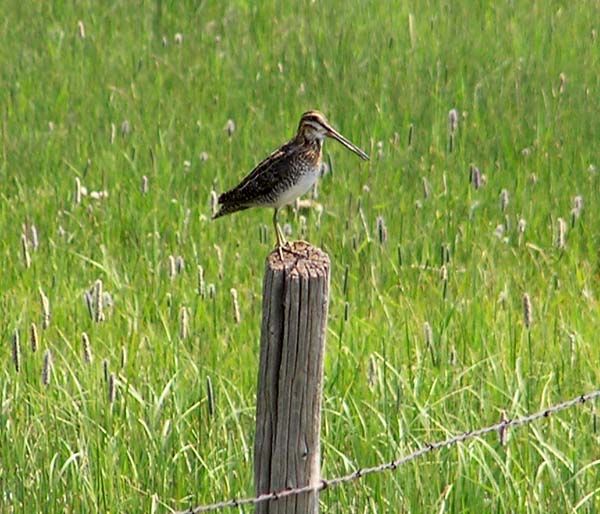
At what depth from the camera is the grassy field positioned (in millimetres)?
5254

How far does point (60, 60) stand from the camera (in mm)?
10117

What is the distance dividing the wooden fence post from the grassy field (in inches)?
39.8

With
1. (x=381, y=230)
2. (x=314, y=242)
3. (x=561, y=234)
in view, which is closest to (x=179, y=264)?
(x=381, y=230)

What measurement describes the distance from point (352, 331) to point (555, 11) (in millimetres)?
5833

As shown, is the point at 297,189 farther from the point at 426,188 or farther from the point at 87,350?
the point at 426,188

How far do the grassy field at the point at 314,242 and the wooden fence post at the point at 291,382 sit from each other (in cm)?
101

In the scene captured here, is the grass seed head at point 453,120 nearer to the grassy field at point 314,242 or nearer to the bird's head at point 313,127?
the grassy field at point 314,242

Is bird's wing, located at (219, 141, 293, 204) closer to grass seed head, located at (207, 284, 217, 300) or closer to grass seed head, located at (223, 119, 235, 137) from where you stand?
grass seed head, located at (207, 284, 217, 300)

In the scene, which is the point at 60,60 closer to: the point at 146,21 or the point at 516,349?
the point at 146,21

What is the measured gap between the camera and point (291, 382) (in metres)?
3.82

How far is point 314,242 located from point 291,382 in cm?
369

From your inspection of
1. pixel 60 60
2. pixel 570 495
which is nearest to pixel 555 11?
pixel 60 60

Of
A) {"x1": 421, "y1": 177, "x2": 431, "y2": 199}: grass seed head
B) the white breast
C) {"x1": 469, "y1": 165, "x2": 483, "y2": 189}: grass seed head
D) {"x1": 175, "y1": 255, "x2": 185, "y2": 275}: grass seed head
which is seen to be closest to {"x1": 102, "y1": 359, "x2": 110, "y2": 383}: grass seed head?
the white breast

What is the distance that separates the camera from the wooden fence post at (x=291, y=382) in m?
3.81
